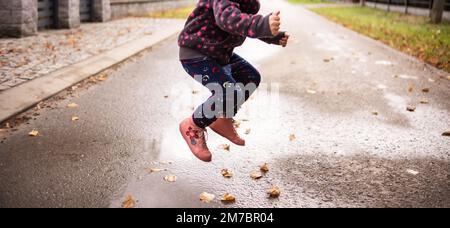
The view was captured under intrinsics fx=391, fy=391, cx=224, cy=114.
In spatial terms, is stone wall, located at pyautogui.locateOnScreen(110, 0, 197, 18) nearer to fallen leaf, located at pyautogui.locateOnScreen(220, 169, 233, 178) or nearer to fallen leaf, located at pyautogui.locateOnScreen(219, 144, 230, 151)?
fallen leaf, located at pyautogui.locateOnScreen(219, 144, 230, 151)

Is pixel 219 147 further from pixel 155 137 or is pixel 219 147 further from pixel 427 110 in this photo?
pixel 427 110

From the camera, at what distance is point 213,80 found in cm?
294

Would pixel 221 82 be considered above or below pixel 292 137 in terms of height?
above

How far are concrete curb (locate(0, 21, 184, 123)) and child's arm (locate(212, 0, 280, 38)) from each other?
9.31ft

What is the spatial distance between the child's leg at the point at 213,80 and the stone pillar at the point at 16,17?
807cm

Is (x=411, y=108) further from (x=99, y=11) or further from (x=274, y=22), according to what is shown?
(x=99, y=11)

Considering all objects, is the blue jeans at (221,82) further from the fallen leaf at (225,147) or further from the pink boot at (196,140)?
the fallen leaf at (225,147)

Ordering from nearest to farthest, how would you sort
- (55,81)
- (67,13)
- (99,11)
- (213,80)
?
(213,80)
(55,81)
(67,13)
(99,11)

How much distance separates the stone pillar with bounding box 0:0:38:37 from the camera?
30.3 ft

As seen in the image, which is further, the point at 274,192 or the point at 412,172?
the point at 412,172

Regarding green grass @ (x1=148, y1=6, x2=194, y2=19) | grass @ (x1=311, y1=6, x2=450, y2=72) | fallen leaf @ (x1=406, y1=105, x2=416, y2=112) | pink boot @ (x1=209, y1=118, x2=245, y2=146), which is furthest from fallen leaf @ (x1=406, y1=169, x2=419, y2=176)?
green grass @ (x1=148, y1=6, x2=194, y2=19)

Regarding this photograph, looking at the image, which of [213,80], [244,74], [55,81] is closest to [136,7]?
[55,81]

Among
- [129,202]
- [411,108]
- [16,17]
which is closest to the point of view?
[129,202]

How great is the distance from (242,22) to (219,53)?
0.43 metres
